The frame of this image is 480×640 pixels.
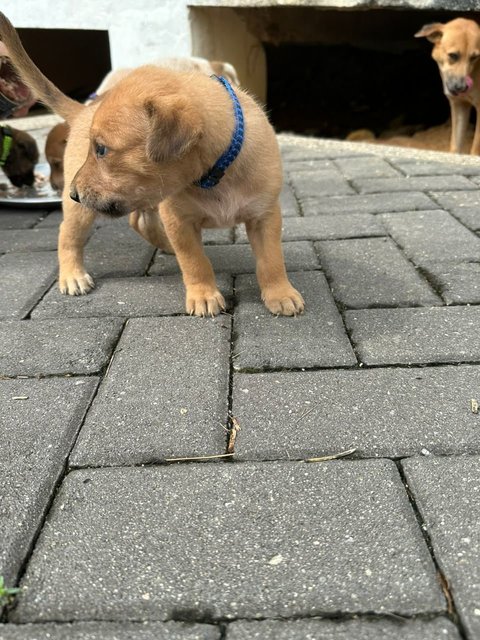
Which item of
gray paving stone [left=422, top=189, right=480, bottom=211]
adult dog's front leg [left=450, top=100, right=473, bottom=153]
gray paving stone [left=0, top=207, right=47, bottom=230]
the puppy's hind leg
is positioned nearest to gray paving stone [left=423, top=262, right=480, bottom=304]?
gray paving stone [left=422, top=189, right=480, bottom=211]

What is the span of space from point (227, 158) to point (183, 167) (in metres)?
0.16

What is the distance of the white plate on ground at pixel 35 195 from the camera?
408cm

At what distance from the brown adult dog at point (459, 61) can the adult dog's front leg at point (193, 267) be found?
12.7 ft

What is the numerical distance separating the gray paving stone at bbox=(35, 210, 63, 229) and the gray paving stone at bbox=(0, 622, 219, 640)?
9.85 feet

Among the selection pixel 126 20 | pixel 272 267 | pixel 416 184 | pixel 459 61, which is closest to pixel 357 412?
pixel 272 267

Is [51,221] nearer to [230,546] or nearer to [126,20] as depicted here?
[230,546]

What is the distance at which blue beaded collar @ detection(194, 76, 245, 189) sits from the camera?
2.09 metres

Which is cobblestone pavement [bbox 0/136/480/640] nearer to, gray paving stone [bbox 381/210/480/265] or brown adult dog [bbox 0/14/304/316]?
gray paving stone [bbox 381/210/480/265]

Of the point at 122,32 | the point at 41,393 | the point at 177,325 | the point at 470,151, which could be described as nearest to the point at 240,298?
the point at 177,325

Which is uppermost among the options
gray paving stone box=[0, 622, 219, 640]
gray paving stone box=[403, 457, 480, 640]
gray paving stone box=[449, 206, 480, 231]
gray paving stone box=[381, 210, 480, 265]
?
gray paving stone box=[0, 622, 219, 640]

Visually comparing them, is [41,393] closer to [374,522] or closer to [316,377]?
[316,377]

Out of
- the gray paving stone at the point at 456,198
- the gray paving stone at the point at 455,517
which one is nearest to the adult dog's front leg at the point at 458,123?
the gray paving stone at the point at 456,198

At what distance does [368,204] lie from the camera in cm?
390

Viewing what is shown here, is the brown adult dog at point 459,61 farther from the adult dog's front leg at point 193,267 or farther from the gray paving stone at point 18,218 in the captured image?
the adult dog's front leg at point 193,267
